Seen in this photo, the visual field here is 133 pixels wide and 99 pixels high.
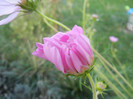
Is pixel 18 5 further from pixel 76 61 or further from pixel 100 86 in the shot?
pixel 100 86

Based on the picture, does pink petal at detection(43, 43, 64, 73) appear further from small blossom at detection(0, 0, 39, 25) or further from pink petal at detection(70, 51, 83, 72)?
small blossom at detection(0, 0, 39, 25)

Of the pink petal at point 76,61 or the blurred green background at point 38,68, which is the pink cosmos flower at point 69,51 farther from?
the blurred green background at point 38,68

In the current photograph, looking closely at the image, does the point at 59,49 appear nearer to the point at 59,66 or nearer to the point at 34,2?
the point at 59,66

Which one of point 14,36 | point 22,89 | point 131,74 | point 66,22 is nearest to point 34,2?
point 22,89

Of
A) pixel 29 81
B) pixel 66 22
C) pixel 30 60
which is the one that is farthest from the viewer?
pixel 66 22

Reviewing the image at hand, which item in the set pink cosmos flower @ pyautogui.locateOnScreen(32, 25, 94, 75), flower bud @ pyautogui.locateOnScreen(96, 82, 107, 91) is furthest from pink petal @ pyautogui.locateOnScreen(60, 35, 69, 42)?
flower bud @ pyautogui.locateOnScreen(96, 82, 107, 91)
